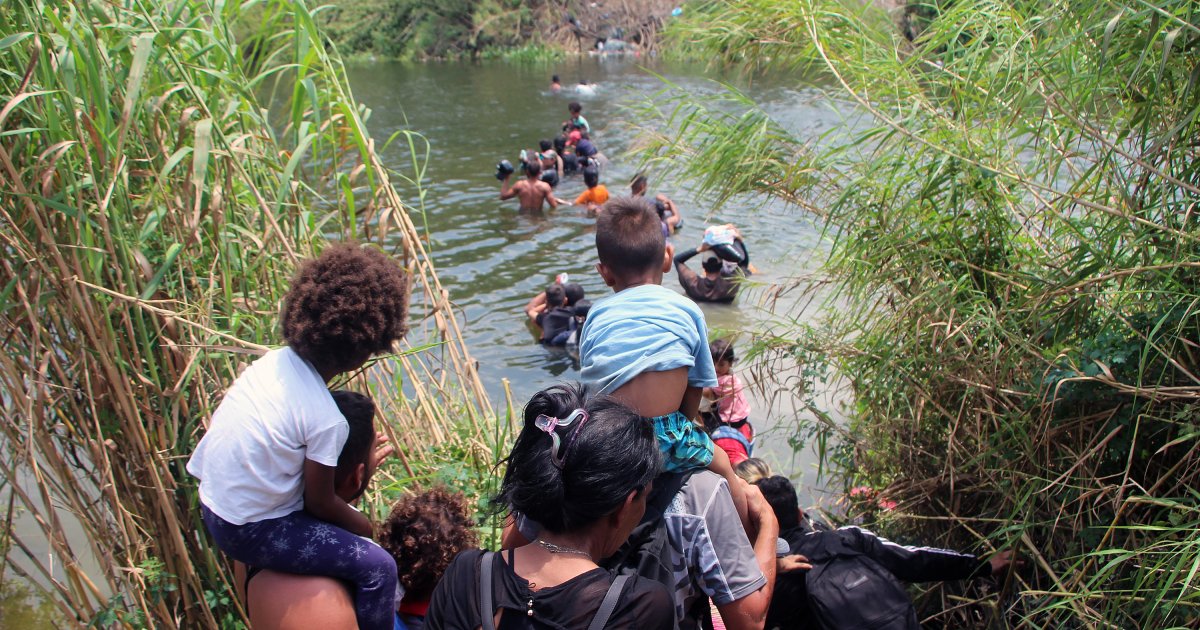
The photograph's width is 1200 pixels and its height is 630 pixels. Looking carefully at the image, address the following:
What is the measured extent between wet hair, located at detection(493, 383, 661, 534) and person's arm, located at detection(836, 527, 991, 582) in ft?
5.13

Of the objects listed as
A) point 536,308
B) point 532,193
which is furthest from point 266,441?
point 532,193

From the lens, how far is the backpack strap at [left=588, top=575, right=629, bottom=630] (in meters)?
1.74

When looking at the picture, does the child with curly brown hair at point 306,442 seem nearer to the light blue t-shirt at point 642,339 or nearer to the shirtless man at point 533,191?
the light blue t-shirt at point 642,339

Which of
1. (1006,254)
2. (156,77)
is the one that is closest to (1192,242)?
(1006,254)

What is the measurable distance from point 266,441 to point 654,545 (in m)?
1.00

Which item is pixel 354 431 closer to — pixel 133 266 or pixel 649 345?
pixel 649 345

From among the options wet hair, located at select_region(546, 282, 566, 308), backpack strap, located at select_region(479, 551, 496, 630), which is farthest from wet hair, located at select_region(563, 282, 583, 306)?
backpack strap, located at select_region(479, 551, 496, 630)

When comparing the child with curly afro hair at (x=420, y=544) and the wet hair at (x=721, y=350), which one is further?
the wet hair at (x=721, y=350)

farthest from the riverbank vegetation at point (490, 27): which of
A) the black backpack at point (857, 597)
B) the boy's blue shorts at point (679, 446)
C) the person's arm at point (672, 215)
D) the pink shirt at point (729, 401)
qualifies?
the boy's blue shorts at point (679, 446)

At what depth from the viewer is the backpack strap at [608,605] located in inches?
68.4

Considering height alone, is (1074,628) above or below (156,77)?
below

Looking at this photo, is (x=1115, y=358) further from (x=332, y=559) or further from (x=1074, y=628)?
(x=332, y=559)

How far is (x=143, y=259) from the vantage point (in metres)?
2.90

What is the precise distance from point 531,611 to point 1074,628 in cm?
219
